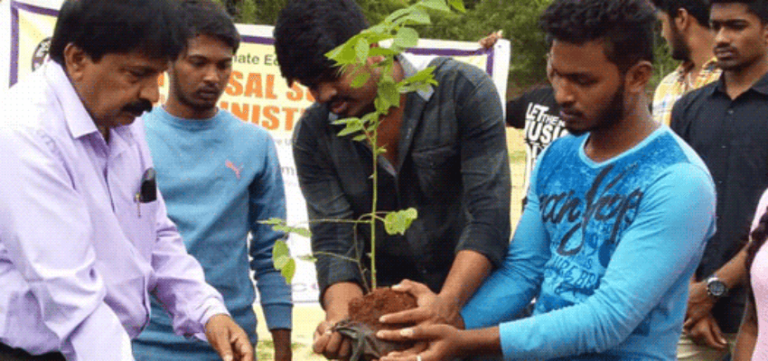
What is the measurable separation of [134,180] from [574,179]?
1095mm

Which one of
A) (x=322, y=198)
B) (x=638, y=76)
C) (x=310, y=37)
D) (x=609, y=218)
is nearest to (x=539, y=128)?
(x=322, y=198)

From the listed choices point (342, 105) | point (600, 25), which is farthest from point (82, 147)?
point (600, 25)

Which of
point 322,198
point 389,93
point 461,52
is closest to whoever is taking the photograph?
point 389,93

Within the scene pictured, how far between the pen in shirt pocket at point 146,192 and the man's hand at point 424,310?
72cm

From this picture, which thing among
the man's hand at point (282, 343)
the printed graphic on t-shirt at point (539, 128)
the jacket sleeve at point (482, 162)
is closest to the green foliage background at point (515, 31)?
the printed graphic on t-shirt at point (539, 128)

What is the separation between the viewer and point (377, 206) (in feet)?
10.7

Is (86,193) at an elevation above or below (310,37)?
below

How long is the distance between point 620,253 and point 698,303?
4.81 feet

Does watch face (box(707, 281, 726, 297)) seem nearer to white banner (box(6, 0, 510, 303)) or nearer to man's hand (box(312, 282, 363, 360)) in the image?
man's hand (box(312, 282, 363, 360))

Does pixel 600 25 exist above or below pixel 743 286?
above

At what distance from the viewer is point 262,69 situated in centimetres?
754

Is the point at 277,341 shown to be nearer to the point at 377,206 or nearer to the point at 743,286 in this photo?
the point at 377,206

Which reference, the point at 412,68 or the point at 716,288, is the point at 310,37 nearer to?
the point at 412,68

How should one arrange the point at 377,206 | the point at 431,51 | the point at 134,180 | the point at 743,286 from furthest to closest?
the point at 431,51 < the point at 743,286 < the point at 377,206 < the point at 134,180
